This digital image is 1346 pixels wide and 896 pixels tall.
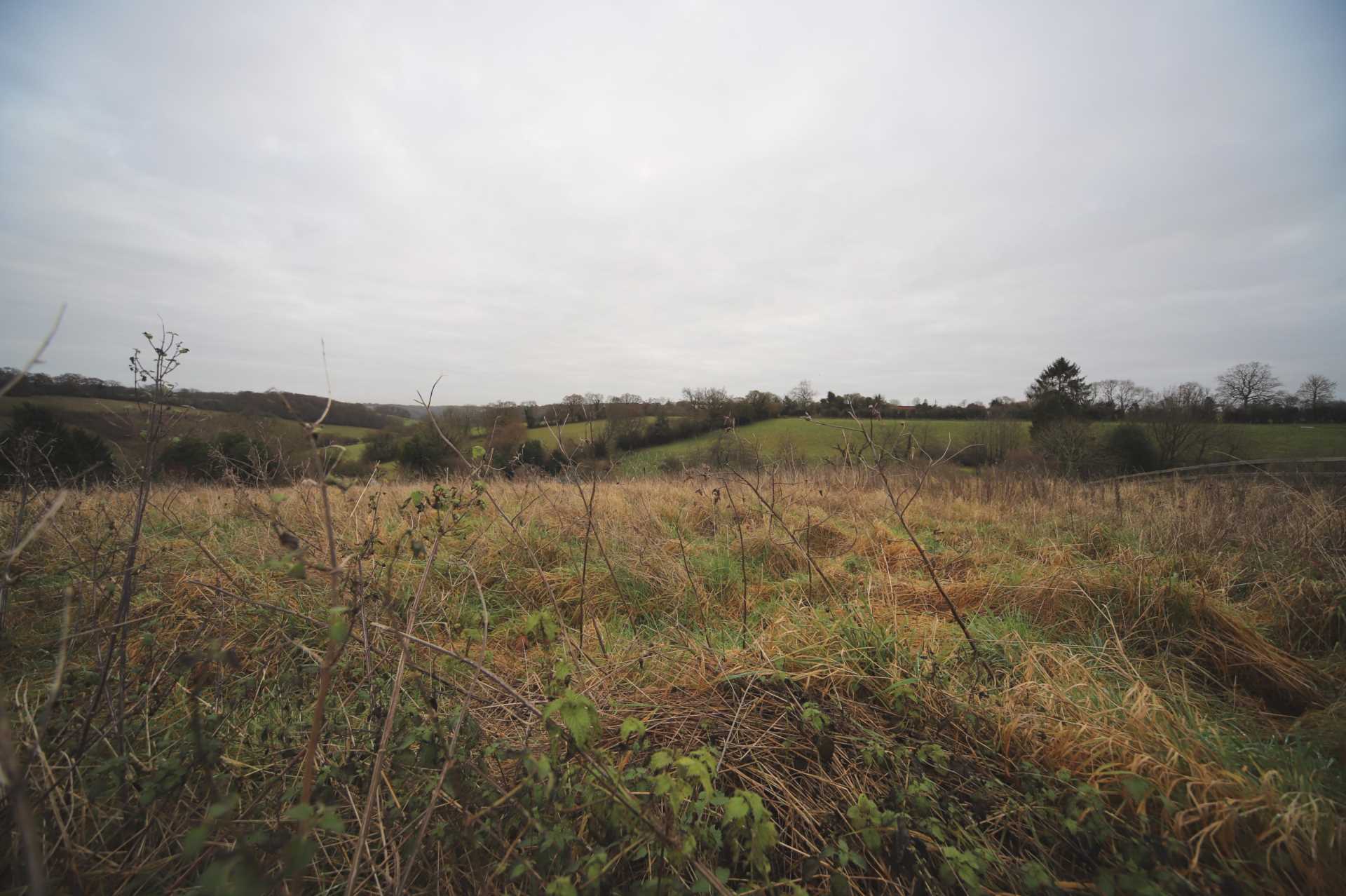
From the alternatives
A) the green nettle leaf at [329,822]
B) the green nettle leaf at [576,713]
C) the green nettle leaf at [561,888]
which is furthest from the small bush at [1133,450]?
the green nettle leaf at [329,822]

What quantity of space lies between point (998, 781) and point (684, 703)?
1240mm

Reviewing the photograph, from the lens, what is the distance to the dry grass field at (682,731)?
1.34m

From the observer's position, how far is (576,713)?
135 centimetres

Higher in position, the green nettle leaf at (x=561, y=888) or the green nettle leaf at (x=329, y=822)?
the green nettle leaf at (x=329, y=822)

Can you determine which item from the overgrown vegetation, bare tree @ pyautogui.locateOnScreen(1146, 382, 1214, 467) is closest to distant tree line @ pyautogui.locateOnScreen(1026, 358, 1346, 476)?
bare tree @ pyautogui.locateOnScreen(1146, 382, 1214, 467)

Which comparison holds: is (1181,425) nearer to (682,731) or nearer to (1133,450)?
(1133,450)

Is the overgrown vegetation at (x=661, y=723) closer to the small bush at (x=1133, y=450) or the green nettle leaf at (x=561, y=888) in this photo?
the green nettle leaf at (x=561, y=888)

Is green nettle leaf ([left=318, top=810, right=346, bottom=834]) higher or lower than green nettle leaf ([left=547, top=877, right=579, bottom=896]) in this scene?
higher

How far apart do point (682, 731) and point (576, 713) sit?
0.85 m

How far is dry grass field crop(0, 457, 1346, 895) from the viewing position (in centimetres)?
134

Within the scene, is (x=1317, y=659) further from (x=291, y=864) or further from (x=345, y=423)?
(x=345, y=423)

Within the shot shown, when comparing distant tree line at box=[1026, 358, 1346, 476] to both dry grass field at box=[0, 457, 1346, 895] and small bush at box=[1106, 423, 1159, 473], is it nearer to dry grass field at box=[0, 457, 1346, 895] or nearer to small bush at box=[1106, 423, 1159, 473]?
small bush at box=[1106, 423, 1159, 473]

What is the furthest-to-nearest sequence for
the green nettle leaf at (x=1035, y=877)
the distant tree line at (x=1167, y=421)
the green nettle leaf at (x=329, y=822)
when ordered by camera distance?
the distant tree line at (x=1167, y=421) < the green nettle leaf at (x=1035, y=877) < the green nettle leaf at (x=329, y=822)

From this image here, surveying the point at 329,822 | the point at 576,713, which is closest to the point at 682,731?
the point at 576,713
